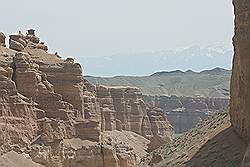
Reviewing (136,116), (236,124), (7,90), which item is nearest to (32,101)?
(7,90)

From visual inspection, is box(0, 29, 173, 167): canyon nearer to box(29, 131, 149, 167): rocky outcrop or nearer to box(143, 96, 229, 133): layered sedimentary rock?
box(29, 131, 149, 167): rocky outcrop

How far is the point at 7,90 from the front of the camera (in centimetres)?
6494

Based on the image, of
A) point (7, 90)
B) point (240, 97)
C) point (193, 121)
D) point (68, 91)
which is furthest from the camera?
point (193, 121)

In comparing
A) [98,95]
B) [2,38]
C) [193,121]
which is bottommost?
[193,121]

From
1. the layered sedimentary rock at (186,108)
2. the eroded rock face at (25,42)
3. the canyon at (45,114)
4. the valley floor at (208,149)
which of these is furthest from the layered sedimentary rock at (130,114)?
the valley floor at (208,149)

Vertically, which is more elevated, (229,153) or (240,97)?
(240,97)

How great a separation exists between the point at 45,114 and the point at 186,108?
9995cm

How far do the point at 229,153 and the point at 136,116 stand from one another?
80159 millimetres

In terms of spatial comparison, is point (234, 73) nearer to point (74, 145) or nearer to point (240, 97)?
point (240, 97)

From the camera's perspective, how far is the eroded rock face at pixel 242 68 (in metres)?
31.2

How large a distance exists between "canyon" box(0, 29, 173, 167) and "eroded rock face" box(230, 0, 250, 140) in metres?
31.9

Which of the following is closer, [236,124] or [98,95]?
[236,124]

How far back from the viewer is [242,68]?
31.4m

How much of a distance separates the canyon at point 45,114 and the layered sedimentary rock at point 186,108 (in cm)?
8174
